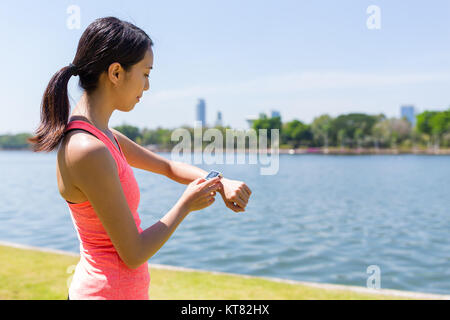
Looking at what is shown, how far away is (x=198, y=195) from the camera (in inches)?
55.5

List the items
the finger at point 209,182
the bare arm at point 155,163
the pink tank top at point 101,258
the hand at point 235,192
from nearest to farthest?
the pink tank top at point 101,258 → the finger at point 209,182 → the hand at point 235,192 → the bare arm at point 155,163

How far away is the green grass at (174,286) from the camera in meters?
4.89

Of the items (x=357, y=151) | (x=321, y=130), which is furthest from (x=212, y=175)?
(x=321, y=130)

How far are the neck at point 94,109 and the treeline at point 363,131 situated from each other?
93.6 meters

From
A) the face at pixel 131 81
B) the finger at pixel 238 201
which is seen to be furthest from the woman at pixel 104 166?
the finger at pixel 238 201

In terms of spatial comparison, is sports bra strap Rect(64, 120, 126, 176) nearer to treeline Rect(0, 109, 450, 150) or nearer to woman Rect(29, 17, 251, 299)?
woman Rect(29, 17, 251, 299)

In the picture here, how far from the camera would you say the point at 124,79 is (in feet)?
4.48

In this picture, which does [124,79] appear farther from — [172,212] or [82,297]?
A: [82,297]

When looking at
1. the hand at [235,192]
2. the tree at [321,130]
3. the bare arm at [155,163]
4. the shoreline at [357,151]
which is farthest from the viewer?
the tree at [321,130]

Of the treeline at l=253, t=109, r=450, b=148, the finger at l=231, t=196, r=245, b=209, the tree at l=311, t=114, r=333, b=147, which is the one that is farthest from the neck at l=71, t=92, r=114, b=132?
the tree at l=311, t=114, r=333, b=147

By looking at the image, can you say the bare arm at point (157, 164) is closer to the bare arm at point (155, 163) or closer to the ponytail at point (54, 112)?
the bare arm at point (155, 163)

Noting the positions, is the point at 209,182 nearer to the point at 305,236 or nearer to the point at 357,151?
the point at 305,236
